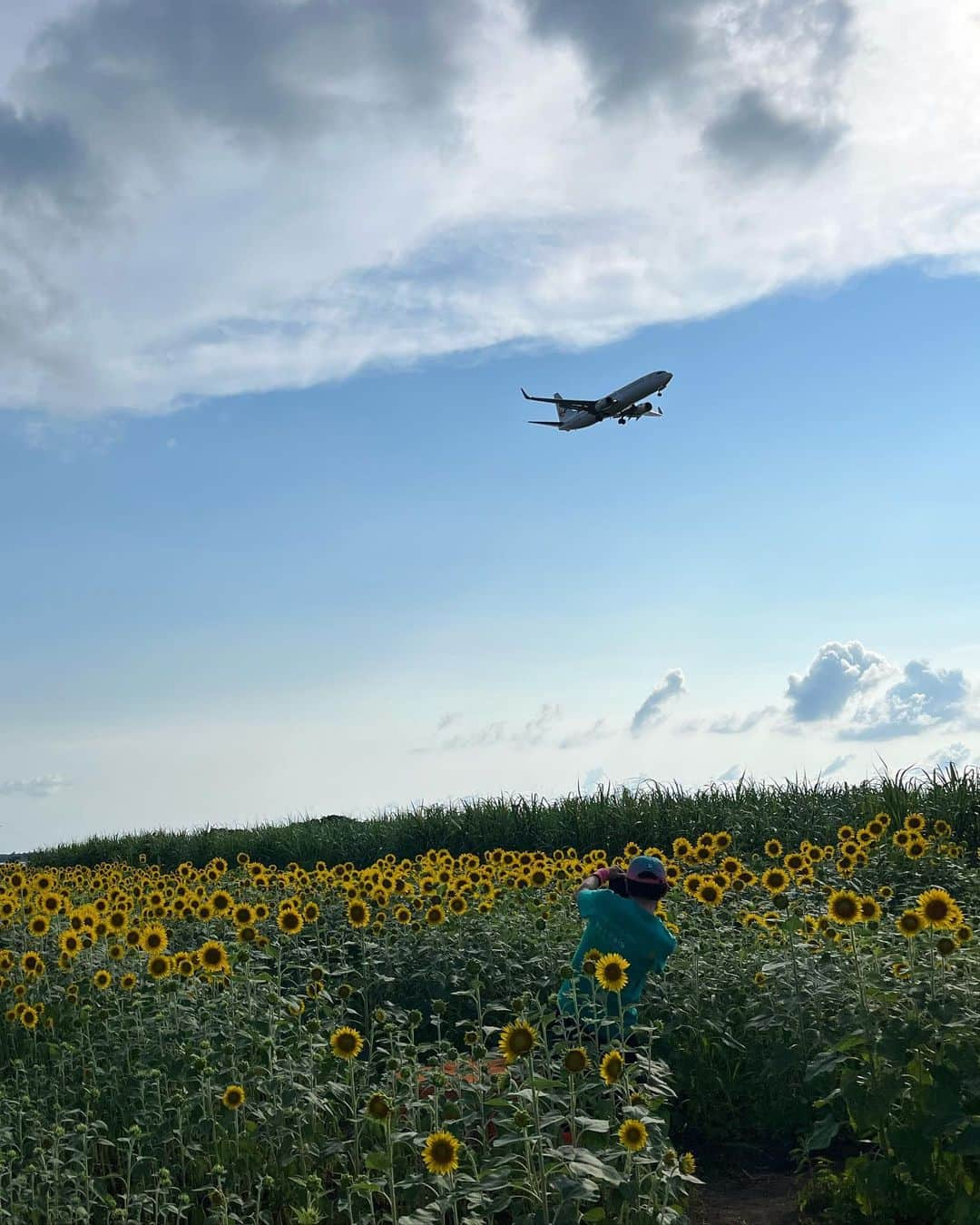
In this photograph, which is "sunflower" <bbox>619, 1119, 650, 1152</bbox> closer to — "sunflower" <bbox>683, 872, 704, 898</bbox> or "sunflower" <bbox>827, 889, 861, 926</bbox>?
"sunflower" <bbox>827, 889, 861, 926</bbox>

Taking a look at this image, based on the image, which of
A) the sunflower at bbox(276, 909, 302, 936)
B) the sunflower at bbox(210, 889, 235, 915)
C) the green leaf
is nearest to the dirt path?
the green leaf

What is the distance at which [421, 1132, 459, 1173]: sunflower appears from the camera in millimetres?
4734

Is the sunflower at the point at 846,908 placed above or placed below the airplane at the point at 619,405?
below

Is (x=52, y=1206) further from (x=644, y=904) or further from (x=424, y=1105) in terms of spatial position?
(x=644, y=904)

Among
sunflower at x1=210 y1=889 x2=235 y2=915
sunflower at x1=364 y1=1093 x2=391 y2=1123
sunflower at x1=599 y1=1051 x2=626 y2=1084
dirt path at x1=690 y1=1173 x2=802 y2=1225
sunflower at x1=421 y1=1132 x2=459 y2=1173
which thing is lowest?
dirt path at x1=690 y1=1173 x2=802 y2=1225

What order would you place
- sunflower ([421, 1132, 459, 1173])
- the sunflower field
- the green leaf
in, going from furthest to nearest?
the green leaf < the sunflower field < sunflower ([421, 1132, 459, 1173])

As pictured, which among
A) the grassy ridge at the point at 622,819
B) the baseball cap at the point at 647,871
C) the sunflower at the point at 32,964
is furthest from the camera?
the grassy ridge at the point at 622,819

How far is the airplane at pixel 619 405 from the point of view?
4684cm

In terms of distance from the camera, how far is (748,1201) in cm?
630

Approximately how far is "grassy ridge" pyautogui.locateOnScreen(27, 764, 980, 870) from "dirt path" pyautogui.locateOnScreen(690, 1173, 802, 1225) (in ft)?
32.3

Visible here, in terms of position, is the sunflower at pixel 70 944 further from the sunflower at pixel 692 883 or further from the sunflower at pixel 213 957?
the sunflower at pixel 692 883

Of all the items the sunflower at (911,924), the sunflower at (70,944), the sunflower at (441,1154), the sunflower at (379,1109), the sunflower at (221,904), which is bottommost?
the sunflower at (441,1154)

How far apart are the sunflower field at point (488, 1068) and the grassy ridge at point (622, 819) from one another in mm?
5957

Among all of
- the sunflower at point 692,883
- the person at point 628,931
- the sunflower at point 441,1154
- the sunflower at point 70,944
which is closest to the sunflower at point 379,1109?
the sunflower at point 441,1154
